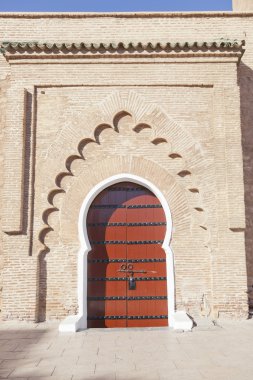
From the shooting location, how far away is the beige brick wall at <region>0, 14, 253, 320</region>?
21.5ft

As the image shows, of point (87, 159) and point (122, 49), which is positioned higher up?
point (122, 49)

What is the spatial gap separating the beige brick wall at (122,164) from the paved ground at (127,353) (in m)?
0.66

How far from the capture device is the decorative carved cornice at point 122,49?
7062 mm

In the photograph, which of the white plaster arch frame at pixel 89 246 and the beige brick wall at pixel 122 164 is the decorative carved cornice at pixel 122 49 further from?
the white plaster arch frame at pixel 89 246

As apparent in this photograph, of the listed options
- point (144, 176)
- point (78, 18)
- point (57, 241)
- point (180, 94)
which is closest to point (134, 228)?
point (144, 176)

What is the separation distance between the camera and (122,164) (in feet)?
22.8

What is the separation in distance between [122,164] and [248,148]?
2.54 meters

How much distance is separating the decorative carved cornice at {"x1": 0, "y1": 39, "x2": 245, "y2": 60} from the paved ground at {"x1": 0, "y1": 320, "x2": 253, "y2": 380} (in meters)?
4.70

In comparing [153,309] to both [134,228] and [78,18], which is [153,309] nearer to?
[134,228]
